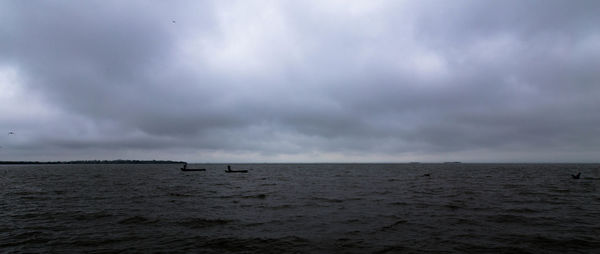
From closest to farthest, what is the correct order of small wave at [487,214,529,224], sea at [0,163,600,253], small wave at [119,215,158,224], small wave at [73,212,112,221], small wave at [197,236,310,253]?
1. small wave at [197,236,310,253]
2. sea at [0,163,600,253]
3. small wave at [487,214,529,224]
4. small wave at [119,215,158,224]
5. small wave at [73,212,112,221]

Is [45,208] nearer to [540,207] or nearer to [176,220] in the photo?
[176,220]

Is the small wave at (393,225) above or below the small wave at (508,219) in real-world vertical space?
above

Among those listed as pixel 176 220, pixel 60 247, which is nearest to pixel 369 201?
pixel 176 220

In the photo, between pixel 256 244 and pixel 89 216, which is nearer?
pixel 256 244

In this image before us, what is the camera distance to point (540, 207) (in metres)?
24.4

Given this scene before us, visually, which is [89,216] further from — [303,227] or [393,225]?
[393,225]

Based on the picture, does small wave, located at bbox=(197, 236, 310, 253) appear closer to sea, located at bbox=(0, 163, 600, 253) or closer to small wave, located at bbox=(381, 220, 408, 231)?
sea, located at bbox=(0, 163, 600, 253)

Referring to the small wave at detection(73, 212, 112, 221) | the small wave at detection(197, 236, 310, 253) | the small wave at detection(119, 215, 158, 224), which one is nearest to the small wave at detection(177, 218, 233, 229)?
the small wave at detection(119, 215, 158, 224)

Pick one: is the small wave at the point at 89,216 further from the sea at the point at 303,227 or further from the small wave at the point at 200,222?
the small wave at the point at 200,222

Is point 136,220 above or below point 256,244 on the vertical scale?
above

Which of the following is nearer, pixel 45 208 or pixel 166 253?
pixel 166 253

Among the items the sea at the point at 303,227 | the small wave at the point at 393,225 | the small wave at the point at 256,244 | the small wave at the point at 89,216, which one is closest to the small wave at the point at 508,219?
the sea at the point at 303,227

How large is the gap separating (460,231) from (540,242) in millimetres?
3383

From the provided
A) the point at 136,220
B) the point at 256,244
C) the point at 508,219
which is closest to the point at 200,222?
the point at 136,220
